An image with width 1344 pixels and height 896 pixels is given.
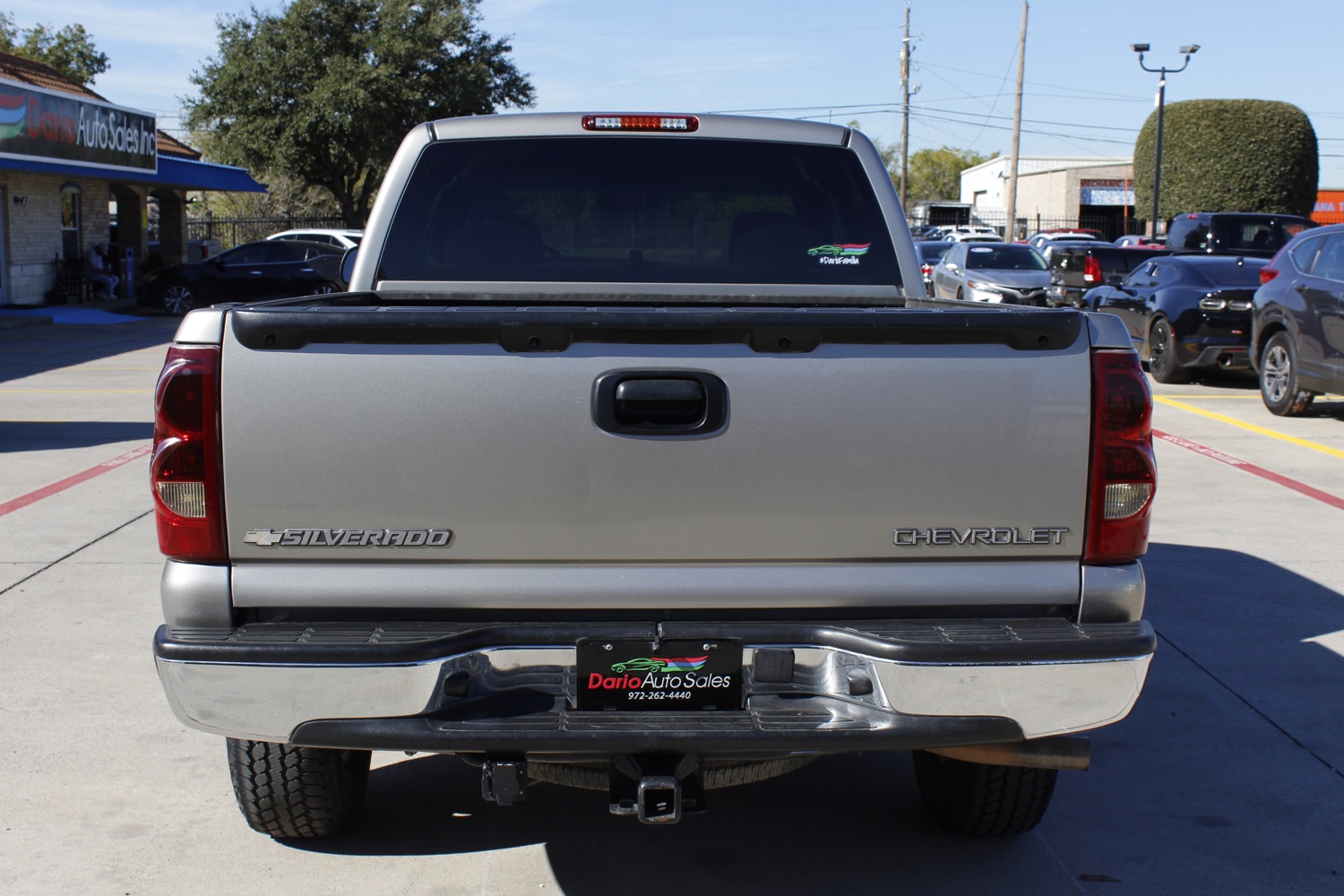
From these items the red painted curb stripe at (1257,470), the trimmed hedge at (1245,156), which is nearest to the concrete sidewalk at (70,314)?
the red painted curb stripe at (1257,470)

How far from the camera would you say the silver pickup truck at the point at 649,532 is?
9.54ft

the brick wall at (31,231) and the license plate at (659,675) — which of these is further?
the brick wall at (31,231)

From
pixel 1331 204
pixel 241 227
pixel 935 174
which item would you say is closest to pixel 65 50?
pixel 241 227

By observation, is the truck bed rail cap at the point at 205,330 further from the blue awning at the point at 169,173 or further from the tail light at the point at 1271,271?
the blue awning at the point at 169,173

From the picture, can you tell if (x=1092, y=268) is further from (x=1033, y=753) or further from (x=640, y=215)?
(x=1033, y=753)

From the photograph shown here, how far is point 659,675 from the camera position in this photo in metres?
2.96

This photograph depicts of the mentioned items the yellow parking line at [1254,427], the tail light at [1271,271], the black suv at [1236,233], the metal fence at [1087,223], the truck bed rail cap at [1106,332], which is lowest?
the yellow parking line at [1254,427]

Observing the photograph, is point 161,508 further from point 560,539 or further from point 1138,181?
point 1138,181

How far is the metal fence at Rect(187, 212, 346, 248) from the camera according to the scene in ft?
126

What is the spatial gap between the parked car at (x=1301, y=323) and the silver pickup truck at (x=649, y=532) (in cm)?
949

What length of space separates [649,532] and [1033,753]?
1.12 metres

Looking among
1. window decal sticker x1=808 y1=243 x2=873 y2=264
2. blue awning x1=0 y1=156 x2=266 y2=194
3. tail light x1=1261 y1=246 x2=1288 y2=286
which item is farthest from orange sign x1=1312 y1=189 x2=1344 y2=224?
window decal sticker x1=808 y1=243 x2=873 y2=264

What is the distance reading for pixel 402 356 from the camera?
2.90 metres

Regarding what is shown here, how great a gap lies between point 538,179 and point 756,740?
2393mm
